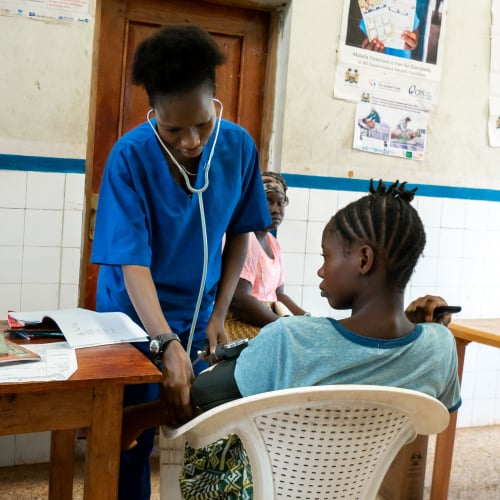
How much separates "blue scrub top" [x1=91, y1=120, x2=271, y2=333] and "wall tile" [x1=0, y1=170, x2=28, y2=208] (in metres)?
0.98

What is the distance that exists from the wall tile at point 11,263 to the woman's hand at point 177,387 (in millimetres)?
1493

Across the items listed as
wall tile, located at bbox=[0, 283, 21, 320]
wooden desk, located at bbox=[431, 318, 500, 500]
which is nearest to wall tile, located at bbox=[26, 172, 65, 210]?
wall tile, located at bbox=[0, 283, 21, 320]

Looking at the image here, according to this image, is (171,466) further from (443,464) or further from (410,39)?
(410,39)

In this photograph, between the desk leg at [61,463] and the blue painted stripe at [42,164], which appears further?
the blue painted stripe at [42,164]

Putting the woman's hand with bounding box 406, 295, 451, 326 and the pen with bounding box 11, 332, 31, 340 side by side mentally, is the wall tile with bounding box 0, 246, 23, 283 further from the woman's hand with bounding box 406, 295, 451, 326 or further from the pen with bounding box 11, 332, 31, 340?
the woman's hand with bounding box 406, 295, 451, 326

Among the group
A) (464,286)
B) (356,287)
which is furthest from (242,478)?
(464,286)

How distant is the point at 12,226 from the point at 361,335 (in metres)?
1.86

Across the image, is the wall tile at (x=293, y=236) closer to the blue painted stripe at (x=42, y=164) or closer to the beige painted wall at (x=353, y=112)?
the beige painted wall at (x=353, y=112)

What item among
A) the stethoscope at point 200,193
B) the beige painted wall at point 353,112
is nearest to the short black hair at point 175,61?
the stethoscope at point 200,193

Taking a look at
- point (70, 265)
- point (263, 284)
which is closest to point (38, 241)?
point (70, 265)

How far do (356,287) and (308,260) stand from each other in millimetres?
1916

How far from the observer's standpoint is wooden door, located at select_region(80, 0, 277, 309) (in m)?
2.87

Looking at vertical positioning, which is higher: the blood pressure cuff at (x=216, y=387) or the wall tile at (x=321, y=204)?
the wall tile at (x=321, y=204)

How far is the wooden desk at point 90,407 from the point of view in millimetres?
1243
